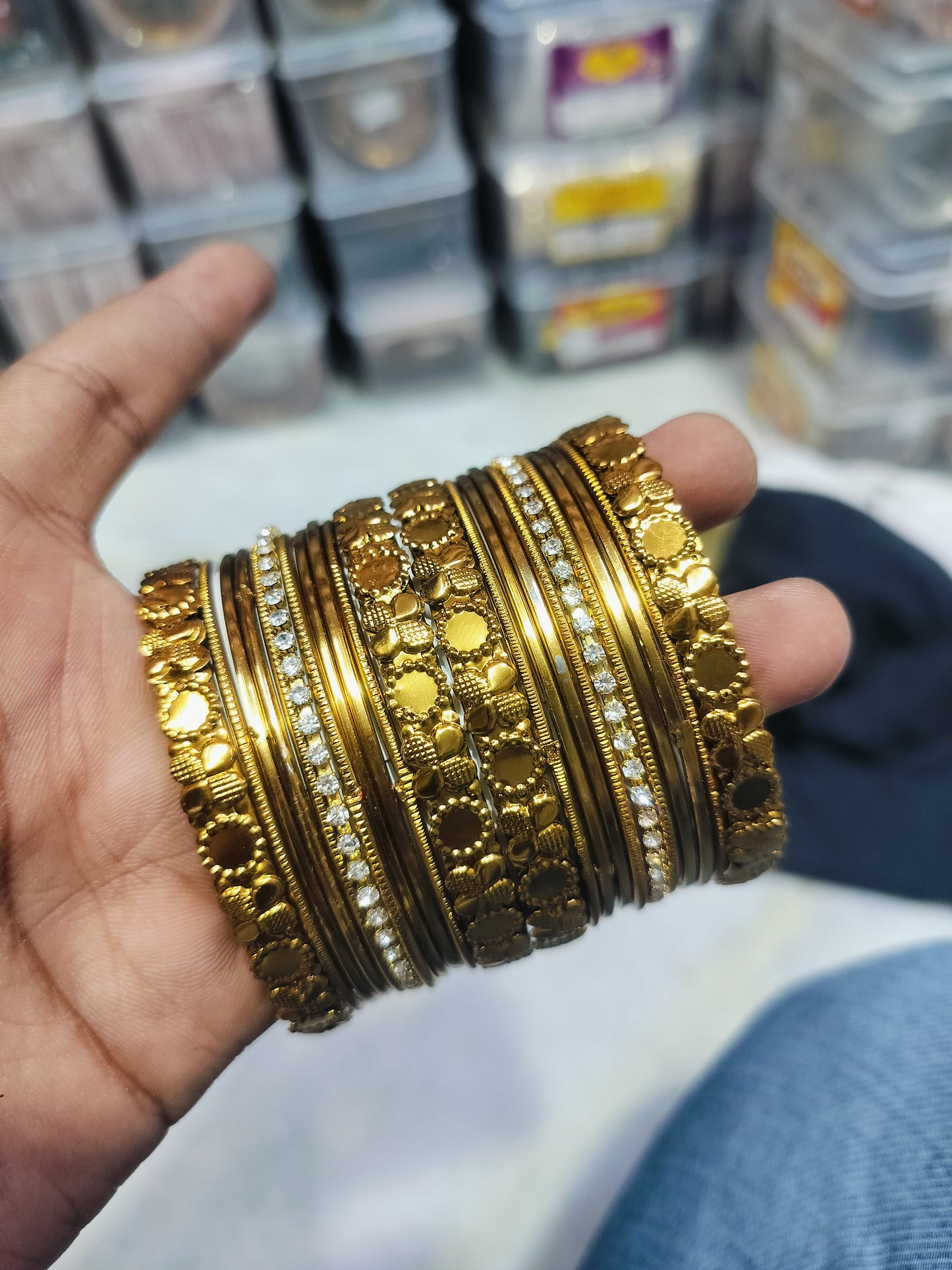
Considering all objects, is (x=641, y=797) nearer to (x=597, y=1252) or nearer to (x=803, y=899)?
(x=597, y=1252)

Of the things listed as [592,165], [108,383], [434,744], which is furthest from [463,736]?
[592,165]

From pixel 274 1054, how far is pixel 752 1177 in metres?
0.61

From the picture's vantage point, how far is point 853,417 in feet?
5.25

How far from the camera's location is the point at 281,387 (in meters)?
1.84

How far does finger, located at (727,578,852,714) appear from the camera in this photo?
2.46 ft

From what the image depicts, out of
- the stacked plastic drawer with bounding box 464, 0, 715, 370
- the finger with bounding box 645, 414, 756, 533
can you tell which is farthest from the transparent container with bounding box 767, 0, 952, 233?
the finger with bounding box 645, 414, 756, 533

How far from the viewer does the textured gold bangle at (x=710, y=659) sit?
70cm

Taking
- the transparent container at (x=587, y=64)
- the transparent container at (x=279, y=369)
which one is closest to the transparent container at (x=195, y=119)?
the transparent container at (x=279, y=369)

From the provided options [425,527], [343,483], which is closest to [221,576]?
[425,527]

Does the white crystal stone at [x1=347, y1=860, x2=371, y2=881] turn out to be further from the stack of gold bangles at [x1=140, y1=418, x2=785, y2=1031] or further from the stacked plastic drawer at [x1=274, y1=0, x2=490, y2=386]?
the stacked plastic drawer at [x1=274, y1=0, x2=490, y2=386]

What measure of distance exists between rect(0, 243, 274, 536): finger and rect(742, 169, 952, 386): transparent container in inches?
39.5

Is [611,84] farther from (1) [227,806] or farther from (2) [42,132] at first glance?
(1) [227,806]

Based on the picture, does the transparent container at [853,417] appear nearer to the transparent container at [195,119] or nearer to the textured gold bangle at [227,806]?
the transparent container at [195,119]

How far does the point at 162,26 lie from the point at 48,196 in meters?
0.34
